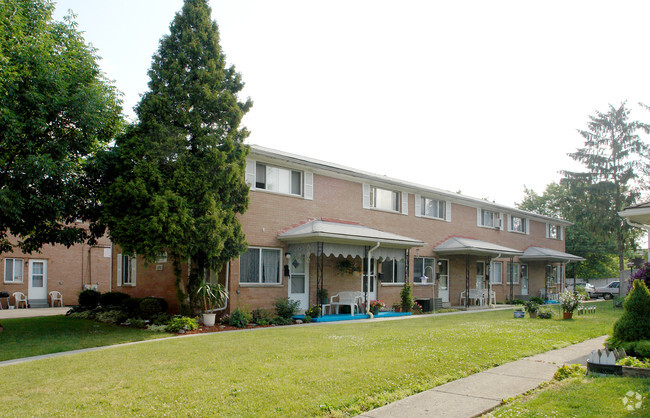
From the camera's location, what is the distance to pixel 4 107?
13906 millimetres

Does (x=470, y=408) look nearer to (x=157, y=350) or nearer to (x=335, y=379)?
(x=335, y=379)

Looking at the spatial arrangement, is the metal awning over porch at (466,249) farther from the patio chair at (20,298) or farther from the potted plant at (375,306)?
the patio chair at (20,298)

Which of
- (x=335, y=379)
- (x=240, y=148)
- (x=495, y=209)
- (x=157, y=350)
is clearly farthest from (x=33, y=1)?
(x=495, y=209)

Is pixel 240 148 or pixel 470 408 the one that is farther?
pixel 240 148

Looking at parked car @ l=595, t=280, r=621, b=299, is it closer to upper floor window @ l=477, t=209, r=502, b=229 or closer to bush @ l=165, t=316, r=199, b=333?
upper floor window @ l=477, t=209, r=502, b=229

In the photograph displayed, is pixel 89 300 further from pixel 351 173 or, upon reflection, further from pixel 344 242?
pixel 351 173

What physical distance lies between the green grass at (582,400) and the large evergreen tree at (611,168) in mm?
36238

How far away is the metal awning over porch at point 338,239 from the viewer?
18.3 metres

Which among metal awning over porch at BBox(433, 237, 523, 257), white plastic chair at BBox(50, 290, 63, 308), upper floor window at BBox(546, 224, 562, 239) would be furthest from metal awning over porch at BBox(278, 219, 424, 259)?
upper floor window at BBox(546, 224, 562, 239)

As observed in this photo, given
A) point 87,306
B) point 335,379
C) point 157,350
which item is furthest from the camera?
point 87,306

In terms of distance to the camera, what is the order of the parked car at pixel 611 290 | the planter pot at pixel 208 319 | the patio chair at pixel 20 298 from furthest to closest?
the parked car at pixel 611 290, the patio chair at pixel 20 298, the planter pot at pixel 208 319

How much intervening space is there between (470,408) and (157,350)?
721 centimetres

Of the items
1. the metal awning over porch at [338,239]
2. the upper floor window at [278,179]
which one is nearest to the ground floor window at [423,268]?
the metal awning over porch at [338,239]

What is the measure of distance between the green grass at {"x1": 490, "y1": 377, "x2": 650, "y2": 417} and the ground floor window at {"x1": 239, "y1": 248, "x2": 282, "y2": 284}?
1214cm
